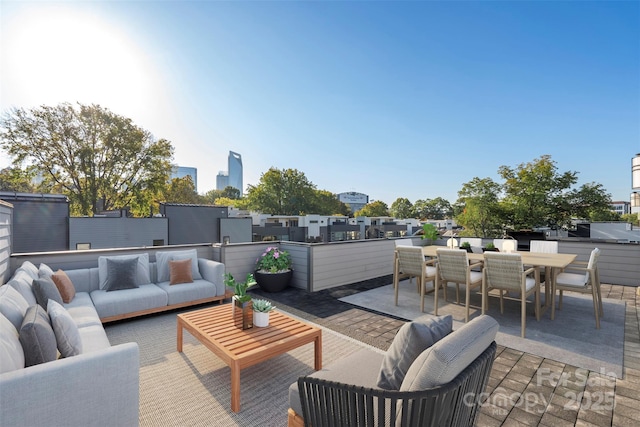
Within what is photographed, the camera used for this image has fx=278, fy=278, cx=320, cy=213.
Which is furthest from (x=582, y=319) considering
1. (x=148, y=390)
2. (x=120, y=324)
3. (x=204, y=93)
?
(x=204, y=93)

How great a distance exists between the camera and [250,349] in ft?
7.02

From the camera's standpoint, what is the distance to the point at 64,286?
10.5 ft

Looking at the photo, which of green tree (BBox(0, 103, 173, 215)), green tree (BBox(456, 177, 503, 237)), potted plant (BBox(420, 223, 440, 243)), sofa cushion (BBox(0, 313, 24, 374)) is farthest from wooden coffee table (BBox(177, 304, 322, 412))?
green tree (BBox(0, 103, 173, 215))

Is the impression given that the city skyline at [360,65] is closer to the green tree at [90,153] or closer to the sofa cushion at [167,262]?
the green tree at [90,153]

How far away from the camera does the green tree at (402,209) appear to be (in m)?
59.3

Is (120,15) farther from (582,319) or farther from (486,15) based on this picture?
(582,319)

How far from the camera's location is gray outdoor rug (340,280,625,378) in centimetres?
268

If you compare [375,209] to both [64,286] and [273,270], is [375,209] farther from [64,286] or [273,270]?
[64,286]

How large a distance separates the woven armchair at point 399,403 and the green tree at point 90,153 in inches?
654

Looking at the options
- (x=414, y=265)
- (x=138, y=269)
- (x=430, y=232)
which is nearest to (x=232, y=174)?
(x=430, y=232)

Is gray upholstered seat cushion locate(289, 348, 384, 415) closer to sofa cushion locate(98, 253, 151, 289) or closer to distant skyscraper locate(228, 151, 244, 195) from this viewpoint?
sofa cushion locate(98, 253, 151, 289)

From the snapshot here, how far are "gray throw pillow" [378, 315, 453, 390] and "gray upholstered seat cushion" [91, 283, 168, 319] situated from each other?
344 centimetres

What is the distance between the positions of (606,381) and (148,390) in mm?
3672

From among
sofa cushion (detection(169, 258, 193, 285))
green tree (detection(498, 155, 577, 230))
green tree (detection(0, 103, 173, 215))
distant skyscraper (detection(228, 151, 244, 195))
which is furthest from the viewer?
distant skyscraper (detection(228, 151, 244, 195))
